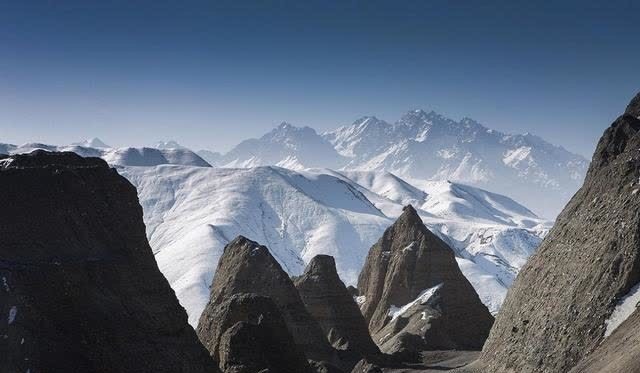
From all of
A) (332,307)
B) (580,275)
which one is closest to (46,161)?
(580,275)

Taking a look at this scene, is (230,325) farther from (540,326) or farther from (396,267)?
(396,267)

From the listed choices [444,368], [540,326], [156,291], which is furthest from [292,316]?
[156,291]

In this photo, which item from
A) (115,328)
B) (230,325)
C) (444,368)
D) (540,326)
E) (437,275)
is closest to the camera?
(115,328)

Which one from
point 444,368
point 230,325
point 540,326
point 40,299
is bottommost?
point 444,368

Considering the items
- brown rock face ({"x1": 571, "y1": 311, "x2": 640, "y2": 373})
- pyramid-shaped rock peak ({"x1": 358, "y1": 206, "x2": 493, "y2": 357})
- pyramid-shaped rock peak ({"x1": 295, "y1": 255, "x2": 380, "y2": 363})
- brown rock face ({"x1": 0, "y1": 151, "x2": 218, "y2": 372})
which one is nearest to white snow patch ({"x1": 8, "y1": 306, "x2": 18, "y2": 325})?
brown rock face ({"x1": 0, "y1": 151, "x2": 218, "y2": 372})

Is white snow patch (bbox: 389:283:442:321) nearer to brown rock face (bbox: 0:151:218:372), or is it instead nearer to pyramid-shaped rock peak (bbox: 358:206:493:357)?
pyramid-shaped rock peak (bbox: 358:206:493:357)

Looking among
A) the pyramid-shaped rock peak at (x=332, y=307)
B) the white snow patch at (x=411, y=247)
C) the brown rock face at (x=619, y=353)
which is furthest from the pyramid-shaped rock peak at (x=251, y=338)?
the white snow patch at (x=411, y=247)
